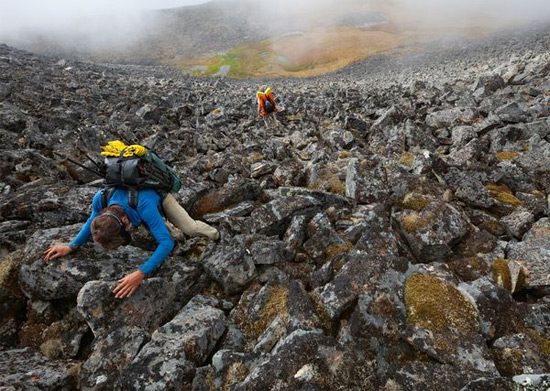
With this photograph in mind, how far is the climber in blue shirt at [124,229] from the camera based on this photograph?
6398 millimetres

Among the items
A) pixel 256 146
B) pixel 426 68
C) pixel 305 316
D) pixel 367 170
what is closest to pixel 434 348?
pixel 305 316

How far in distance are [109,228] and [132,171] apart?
4.31ft

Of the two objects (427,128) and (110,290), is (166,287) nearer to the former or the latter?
(110,290)

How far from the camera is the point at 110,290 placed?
255 inches

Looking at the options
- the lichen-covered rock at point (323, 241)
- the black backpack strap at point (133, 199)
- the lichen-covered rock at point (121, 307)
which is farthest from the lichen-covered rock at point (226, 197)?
the lichen-covered rock at point (121, 307)

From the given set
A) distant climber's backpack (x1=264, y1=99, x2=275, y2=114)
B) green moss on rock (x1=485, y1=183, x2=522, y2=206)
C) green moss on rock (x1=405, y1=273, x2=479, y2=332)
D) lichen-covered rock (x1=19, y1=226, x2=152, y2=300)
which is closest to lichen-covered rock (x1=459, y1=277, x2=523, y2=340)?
green moss on rock (x1=405, y1=273, x2=479, y2=332)

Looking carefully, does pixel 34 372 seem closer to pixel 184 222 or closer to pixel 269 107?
pixel 184 222

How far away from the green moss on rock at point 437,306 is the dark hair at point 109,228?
5.11m

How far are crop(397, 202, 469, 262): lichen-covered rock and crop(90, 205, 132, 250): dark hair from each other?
5925mm

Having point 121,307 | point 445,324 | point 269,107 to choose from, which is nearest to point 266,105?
point 269,107

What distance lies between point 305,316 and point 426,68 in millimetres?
55367

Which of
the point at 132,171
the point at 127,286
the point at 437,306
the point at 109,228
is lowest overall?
the point at 437,306

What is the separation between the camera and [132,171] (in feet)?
23.7

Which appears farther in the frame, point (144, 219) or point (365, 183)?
point (365, 183)
